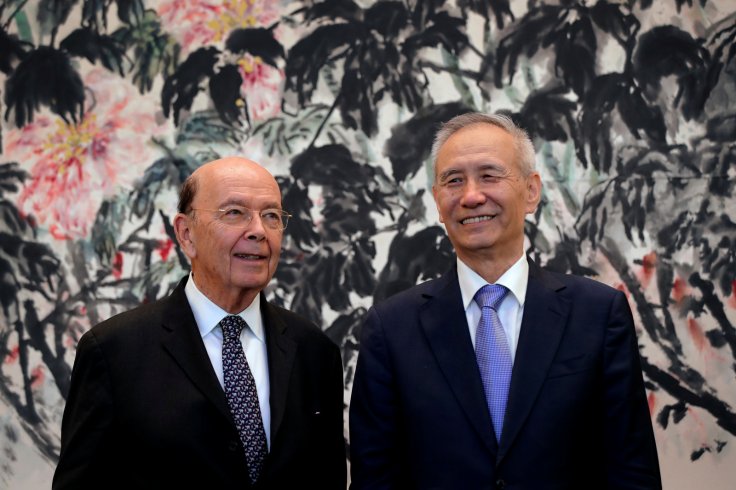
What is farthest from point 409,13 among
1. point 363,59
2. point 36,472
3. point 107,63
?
point 36,472

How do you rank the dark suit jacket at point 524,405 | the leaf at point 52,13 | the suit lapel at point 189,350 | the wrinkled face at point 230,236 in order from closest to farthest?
the dark suit jacket at point 524,405
the suit lapel at point 189,350
the wrinkled face at point 230,236
the leaf at point 52,13

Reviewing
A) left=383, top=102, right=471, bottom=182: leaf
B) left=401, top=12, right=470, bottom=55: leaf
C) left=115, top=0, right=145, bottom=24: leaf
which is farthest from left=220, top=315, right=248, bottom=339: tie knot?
left=115, top=0, right=145, bottom=24: leaf

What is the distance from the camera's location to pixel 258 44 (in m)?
2.85

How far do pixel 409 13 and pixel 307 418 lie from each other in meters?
1.48

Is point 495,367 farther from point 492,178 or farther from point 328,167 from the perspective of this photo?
point 328,167

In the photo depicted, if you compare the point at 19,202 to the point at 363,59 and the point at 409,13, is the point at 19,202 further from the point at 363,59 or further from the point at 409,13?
the point at 409,13

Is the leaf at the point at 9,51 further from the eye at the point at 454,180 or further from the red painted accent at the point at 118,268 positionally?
the eye at the point at 454,180

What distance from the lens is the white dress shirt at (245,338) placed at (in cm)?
209

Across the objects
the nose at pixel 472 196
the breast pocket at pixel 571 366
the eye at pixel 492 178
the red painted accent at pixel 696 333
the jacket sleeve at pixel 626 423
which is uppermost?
the eye at pixel 492 178

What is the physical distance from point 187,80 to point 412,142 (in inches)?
32.1

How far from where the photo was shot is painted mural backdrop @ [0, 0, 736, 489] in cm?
279

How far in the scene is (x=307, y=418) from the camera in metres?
2.13

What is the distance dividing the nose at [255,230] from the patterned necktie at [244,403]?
263 millimetres

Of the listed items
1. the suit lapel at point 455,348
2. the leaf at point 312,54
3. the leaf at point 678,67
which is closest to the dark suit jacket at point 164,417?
the suit lapel at point 455,348
